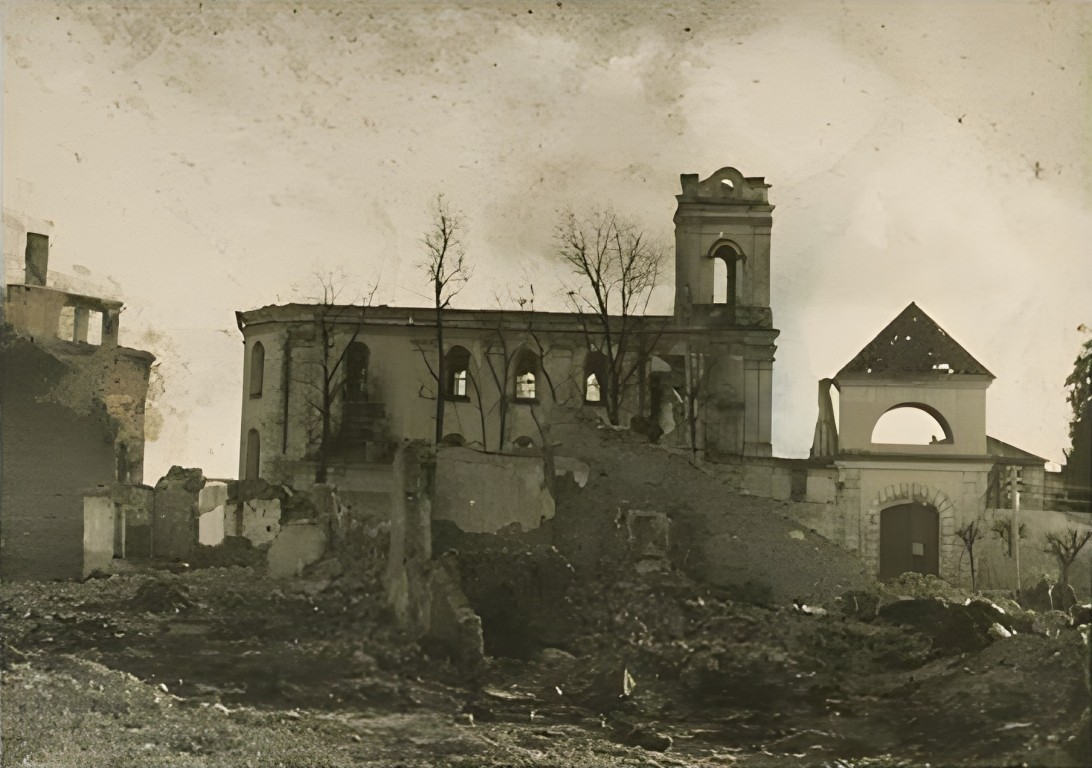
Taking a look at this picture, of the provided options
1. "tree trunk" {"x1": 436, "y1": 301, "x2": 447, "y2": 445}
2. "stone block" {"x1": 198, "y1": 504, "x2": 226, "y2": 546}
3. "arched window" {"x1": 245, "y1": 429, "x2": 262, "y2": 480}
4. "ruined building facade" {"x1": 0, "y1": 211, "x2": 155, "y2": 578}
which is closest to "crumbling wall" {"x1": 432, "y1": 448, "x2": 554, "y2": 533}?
"tree trunk" {"x1": 436, "y1": 301, "x2": 447, "y2": 445}

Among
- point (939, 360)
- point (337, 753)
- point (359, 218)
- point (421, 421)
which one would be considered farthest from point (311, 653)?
point (939, 360)

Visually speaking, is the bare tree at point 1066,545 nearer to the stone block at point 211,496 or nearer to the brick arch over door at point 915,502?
the brick arch over door at point 915,502

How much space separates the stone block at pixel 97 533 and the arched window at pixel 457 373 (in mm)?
2008

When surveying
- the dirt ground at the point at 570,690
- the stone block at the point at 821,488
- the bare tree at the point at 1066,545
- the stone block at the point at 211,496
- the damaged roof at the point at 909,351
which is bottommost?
the dirt ground at the point at 570,690

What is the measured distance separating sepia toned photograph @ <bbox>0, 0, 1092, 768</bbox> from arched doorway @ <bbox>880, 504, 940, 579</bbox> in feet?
0.05

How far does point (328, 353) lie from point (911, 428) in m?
3.07

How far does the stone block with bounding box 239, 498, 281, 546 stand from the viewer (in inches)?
230

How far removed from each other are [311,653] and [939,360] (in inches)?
140

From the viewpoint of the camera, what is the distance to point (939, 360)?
5.77m

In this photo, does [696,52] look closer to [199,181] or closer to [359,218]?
[359,218]

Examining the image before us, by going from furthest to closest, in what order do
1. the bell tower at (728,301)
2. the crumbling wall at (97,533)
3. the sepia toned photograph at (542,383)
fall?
the crumbling wall at (97,533)
the bell tower at (728,301)
the sepia toned photograph at (542,383)

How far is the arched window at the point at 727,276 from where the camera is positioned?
19.2ft

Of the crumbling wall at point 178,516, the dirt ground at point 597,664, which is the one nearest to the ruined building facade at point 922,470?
the dirt ground at point 597,664

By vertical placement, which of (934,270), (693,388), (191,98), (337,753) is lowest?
(337,753)
